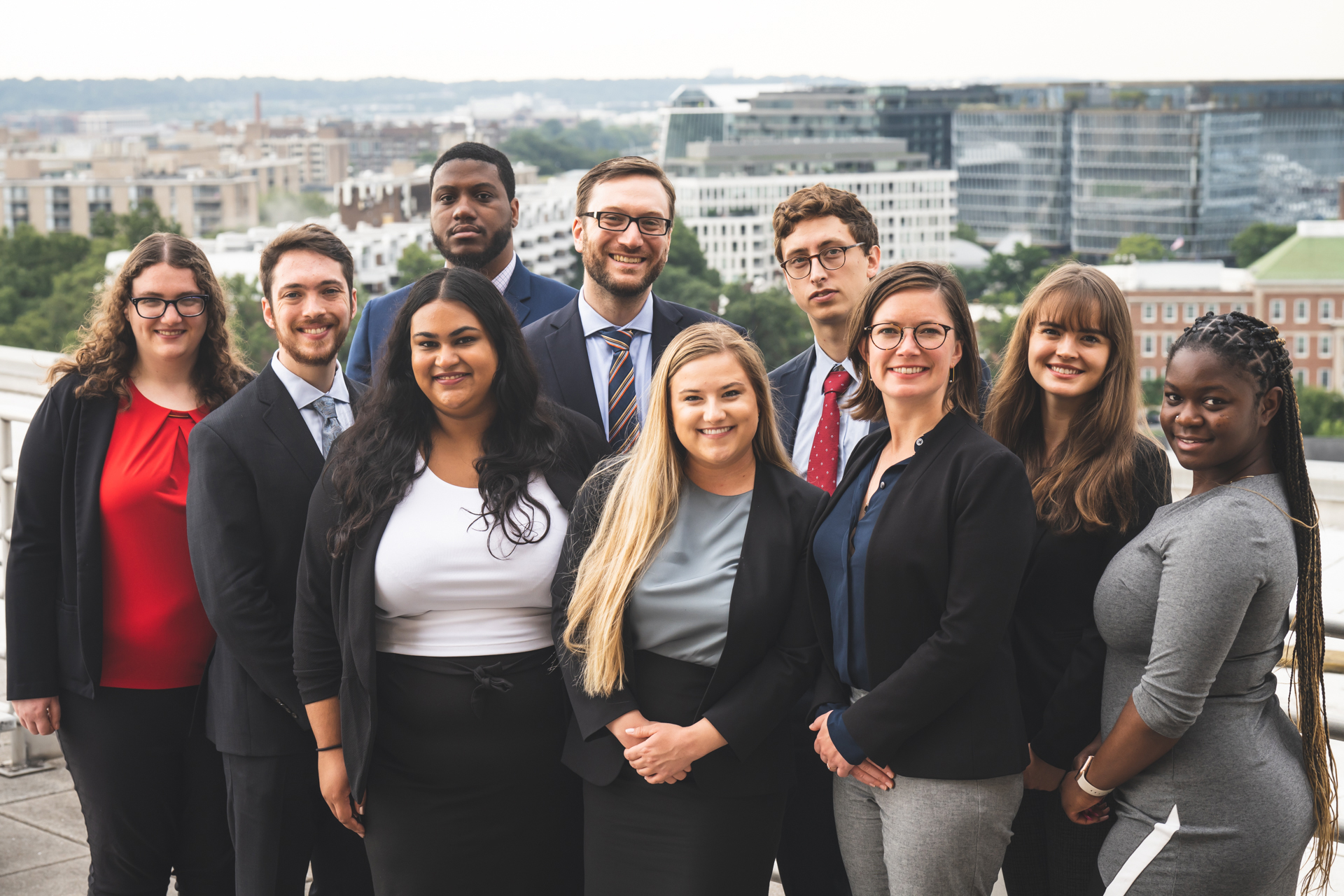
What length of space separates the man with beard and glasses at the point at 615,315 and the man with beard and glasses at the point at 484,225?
538mm

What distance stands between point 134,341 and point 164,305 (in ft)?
0.42

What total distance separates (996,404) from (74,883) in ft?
9.27

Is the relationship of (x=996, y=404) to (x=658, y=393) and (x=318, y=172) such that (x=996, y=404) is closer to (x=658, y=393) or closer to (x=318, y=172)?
(x=658, y=393)

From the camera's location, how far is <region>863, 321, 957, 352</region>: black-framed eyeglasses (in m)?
2.30

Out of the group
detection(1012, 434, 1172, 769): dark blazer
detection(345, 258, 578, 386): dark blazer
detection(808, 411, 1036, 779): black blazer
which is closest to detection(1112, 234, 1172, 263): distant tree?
detection(345, 258, 578, 386): dark blazer

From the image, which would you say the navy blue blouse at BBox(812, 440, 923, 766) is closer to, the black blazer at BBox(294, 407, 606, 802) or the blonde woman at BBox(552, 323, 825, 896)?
the blonde woman at BBox(552, 323, 825, 896)

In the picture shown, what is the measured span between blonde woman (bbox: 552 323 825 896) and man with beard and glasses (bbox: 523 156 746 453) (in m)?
0.71

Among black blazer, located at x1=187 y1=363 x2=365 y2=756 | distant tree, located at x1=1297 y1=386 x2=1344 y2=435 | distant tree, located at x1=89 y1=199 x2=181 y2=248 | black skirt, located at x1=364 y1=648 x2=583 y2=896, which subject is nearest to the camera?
black skirt, located at x1=364 y1=648 x2=583 y2=896

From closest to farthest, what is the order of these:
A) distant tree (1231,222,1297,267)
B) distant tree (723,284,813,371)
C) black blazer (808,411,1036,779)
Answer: black blazer (808,411,1036,779) < distant tree (723,284,813,371) < distant tree (1231,222,1297,267)

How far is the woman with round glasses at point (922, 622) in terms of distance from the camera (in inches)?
Answer: 85.4

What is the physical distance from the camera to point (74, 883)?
3.60 metres

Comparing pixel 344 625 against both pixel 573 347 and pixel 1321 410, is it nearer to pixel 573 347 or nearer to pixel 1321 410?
pixel 573 347

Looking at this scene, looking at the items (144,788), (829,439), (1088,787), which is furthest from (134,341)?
(1088,787)

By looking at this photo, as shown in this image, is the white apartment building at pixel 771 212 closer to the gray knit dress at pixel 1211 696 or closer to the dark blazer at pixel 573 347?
the dark blazer at pixel 573 347
